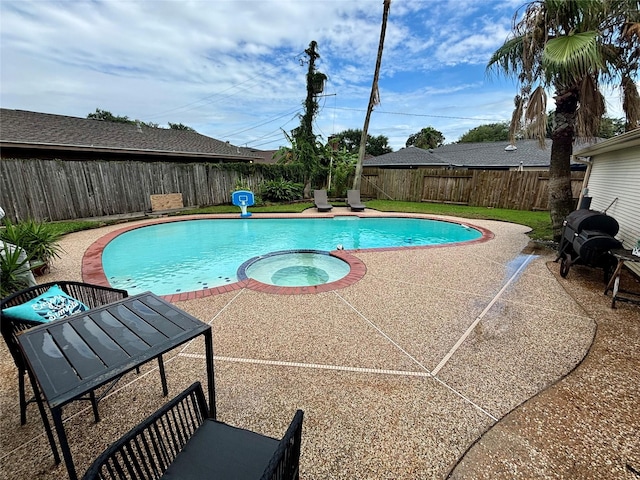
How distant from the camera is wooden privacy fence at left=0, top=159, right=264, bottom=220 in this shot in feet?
28.3

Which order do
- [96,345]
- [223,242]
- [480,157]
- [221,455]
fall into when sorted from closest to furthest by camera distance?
[221,455] → [96,345] → [223,242] → [480,157]

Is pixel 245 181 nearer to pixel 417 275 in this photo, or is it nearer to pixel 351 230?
pixel 351 230

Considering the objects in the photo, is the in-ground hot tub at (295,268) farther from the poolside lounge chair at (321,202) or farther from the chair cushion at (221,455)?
the poolside lounge chair at (321,202)

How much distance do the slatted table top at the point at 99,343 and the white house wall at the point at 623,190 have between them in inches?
286

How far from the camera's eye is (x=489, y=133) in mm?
40406

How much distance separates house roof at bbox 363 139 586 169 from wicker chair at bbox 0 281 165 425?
2160 cm

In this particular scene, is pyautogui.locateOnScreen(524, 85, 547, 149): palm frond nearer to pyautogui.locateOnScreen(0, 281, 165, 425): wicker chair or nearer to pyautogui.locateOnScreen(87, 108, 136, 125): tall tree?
pyautogui.locateOnScreen(0, 281, 165, 425): wicker chair

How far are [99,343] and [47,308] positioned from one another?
829mm

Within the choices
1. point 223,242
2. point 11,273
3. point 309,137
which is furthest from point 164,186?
point 11,273

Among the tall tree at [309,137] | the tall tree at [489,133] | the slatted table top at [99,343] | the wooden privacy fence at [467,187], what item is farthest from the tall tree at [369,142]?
the slatted table top at [99,343]

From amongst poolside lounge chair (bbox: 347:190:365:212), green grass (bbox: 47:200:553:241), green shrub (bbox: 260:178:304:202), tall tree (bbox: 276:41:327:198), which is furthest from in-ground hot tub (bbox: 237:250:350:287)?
tall tree (bbox: 276:41:327:198)

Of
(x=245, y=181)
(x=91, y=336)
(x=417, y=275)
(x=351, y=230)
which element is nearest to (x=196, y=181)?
(x=245, y=181)

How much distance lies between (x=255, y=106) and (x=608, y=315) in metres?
26.3

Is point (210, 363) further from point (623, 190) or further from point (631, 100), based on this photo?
point (631, 100)
